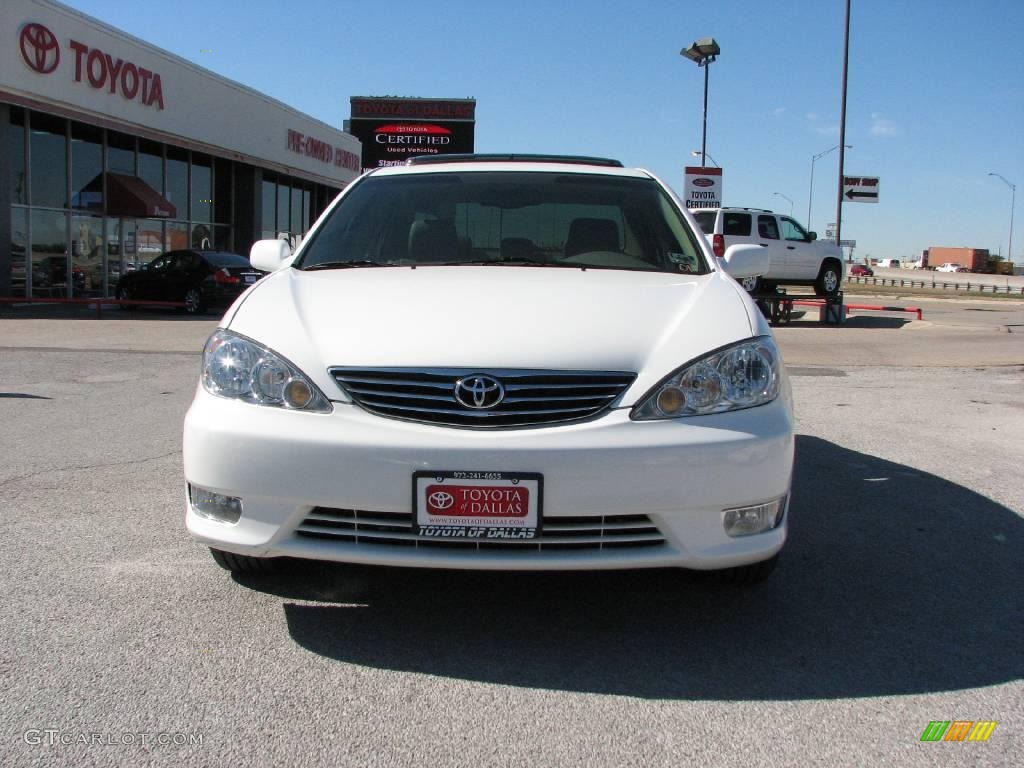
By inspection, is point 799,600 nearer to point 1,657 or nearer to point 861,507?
point 861,507

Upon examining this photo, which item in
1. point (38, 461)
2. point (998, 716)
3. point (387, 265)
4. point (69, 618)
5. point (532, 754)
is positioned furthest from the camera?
point (38, 461)

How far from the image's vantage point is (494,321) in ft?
9.89

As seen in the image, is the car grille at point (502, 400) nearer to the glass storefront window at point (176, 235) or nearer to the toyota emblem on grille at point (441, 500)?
the toyota emblem on grille at point (441, 500)

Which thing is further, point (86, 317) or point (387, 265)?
point (86, 317)

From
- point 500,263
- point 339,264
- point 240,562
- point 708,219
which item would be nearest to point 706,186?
point 708,219

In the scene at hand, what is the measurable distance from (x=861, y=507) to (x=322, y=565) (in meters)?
2.68

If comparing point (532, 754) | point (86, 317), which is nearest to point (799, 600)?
point (532, 754)

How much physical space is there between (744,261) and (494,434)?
209cm

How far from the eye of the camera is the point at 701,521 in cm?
279

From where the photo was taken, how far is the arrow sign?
2705cm

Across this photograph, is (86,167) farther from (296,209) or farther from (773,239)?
(773,239)

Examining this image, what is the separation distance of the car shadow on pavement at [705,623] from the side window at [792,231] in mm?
17744

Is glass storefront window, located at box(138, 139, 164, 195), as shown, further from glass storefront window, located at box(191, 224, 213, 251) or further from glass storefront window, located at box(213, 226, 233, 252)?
glass storefront window, located at box(213, 226, 233, 252)

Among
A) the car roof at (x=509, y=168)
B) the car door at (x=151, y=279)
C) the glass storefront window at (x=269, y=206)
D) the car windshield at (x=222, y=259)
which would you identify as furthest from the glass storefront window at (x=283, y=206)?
the car roof at (x=509, y=168)
